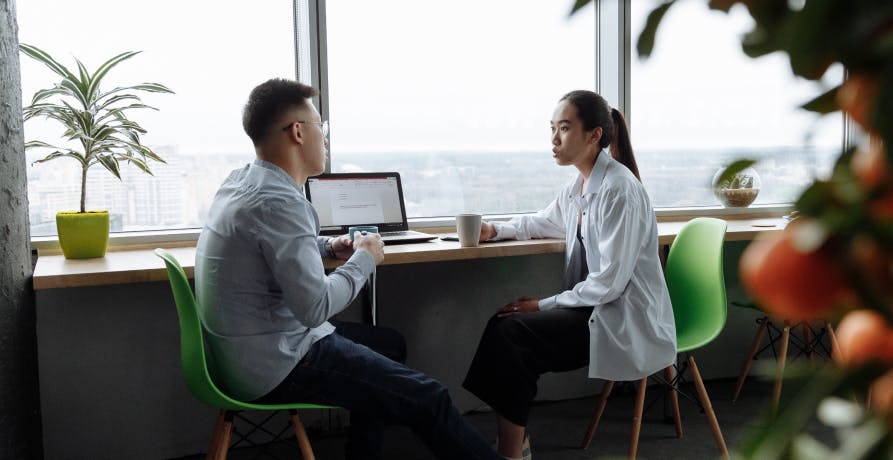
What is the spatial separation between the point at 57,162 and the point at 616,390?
2.32 meters

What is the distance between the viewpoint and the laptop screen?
2.88 metres

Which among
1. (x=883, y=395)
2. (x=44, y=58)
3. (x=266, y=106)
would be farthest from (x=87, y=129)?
(x=883, y=395)

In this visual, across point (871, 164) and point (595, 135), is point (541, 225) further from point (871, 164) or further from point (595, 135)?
point (871, 164)

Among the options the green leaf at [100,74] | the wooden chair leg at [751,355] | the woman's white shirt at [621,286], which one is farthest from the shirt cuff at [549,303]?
the green leaf at [100,74]

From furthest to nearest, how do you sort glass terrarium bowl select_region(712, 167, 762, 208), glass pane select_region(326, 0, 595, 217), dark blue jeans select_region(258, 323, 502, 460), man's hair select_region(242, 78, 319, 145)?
glass terrarium bowl select_region(712, 167, 762, 208)
glass pane select_region(326, 0, 595, 217)
man's hair select_region(242, 78, 319, 145)
dark blue jeans select_region(258, 323, 502, 460)

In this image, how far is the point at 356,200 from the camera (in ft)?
9.68

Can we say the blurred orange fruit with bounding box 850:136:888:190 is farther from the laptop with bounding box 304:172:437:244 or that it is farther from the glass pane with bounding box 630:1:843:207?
the glass pane with bounding box 630:1:843:207

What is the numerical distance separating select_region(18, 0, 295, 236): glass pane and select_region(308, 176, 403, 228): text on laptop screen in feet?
1.29

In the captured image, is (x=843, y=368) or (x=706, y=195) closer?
(x=843, y=368)

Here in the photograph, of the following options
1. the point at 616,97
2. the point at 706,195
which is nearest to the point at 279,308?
the point at 616,97

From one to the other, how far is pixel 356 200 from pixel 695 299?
1.21 m

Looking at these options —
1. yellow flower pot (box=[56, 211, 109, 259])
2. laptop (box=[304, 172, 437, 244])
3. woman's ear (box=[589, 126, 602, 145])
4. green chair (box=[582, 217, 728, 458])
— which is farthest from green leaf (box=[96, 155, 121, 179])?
green chair (box=[582, 217, 728, 458])

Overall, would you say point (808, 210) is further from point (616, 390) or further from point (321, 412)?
point (616, 390)

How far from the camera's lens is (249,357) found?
1.95 meters
